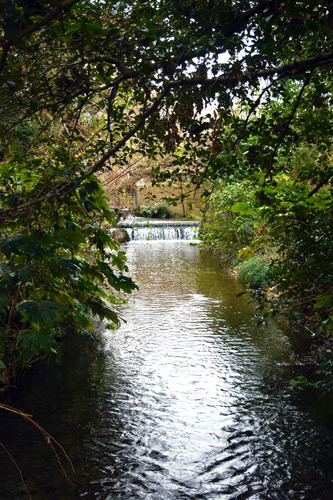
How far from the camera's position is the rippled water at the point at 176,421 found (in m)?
3.06

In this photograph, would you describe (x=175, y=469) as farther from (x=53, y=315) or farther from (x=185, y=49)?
(x=185, y=49)

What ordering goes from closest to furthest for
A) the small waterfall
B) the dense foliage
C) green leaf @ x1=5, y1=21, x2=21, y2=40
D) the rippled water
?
green leaf @ x1=5, y1=21, x2=21, y2=40, the dense foliage, the rippled water, the small waterfall

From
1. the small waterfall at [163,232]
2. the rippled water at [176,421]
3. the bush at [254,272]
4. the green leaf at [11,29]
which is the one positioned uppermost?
the green leaf at [11,29]

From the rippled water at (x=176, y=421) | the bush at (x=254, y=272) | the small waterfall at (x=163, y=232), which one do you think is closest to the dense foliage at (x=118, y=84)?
the rippled water at (x=176, y=421)

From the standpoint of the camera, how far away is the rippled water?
3061mm

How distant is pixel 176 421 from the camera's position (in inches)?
155

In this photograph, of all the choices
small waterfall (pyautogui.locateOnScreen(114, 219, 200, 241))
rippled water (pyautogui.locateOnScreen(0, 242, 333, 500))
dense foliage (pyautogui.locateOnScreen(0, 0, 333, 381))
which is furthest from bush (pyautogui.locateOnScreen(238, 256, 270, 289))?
small waterfall (pyautogui.locateOnScreen(114, 219, 200, 241))

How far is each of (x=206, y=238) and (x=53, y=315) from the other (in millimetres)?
9622

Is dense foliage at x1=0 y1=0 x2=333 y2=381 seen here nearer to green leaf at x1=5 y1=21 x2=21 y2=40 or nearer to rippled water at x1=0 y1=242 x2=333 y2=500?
green leaf at x1=5 y1=21 x2=21 y2=40

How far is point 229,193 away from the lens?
28.3 ft

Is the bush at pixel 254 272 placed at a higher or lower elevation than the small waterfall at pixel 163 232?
lower

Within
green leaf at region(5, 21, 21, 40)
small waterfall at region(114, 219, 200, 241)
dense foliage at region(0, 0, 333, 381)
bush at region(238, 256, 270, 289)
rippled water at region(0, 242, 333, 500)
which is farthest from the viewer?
small waterfall at region(114, 219, 200, 241)

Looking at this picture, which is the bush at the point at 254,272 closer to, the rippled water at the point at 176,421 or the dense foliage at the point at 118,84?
the rippled water at the point at 176,421

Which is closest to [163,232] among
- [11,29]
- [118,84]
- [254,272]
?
[254,272]
